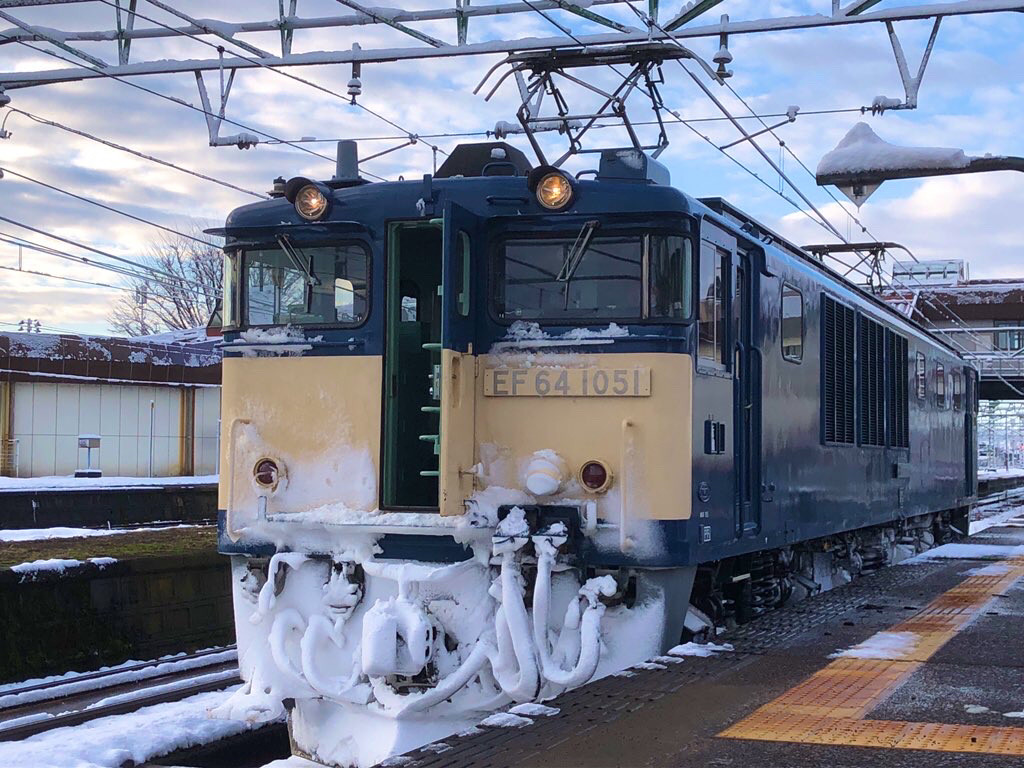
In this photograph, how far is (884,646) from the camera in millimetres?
7855

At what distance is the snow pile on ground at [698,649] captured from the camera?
287 inches

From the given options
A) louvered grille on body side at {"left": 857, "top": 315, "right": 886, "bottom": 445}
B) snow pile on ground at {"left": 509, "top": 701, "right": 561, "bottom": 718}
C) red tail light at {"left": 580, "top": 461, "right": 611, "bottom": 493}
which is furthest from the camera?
louvered grille on body side at {"left": 857, "top": 315, "right": 886, "bottom": 445}

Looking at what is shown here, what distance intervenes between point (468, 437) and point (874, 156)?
6481mm

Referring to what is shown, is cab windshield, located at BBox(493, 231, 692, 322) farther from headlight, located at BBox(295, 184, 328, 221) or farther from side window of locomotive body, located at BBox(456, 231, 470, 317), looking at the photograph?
headlight, located at BBox(295, 184, 328, 221)

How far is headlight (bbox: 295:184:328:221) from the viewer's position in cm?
769

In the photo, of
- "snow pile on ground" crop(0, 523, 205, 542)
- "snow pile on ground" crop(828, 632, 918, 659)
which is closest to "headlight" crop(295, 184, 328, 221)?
"snow pile on ground" crop(828, 632, 918, 659)

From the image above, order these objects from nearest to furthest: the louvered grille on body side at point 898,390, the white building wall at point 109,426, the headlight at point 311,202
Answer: the headlight at point 311,202, the louvered grille on body side at point 898,390, the white building wall at point 109,426

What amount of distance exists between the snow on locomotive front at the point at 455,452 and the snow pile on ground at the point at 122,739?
1.37 m

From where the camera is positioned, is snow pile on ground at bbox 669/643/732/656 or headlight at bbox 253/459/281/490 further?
headlight at bbox 253/459/281/490

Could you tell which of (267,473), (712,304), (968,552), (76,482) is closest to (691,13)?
(712,304)

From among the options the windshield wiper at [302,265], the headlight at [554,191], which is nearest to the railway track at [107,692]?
the windshield wiper at [302,265]

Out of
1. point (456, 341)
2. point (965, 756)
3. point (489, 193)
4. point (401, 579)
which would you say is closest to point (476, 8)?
point (489, 193)

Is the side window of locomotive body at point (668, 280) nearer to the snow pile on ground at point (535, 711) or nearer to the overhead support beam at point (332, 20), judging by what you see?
the snow pile on ground at point (535, 711)

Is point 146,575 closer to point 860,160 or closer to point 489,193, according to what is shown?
point 489,193
